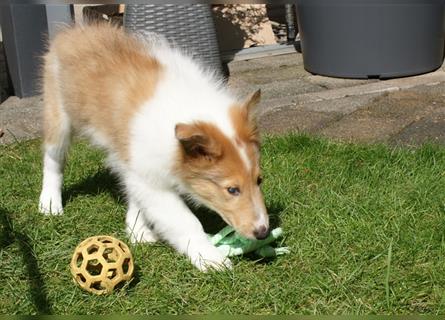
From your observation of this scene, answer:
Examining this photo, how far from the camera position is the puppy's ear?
310 centimetres

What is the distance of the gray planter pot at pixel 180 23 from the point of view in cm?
666

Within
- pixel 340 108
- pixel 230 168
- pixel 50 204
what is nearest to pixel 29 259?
pixel 50 204

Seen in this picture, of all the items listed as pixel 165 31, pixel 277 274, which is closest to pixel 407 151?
pixel 277 274

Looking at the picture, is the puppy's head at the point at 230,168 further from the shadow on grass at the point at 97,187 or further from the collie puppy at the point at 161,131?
the shadow on grass at the point at 97,187

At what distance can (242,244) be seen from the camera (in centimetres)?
346

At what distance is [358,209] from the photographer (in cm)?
387

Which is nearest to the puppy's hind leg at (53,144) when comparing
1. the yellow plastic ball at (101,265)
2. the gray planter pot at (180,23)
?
the yellow plastic ball at (101,265)

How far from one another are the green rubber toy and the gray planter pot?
336 centimetres

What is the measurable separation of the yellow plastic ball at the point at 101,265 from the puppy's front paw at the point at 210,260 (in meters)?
0.33

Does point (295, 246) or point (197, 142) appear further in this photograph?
point (295, 246)

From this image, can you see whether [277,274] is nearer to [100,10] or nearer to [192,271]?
[192,271]

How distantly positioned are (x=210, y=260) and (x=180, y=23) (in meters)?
3.84

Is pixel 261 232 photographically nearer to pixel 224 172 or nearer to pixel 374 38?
pixel 224 172

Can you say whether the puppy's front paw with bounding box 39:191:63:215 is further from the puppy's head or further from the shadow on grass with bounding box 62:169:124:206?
the puppy's head
